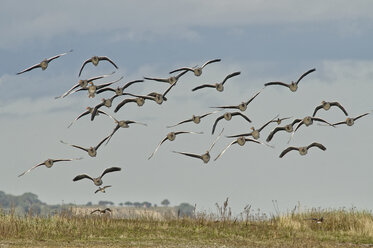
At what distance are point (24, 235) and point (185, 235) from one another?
300 inches

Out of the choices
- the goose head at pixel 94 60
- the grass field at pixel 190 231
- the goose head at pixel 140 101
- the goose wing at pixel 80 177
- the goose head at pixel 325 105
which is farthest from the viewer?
the goose head at pixel 325 105

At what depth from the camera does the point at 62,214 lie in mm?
35500

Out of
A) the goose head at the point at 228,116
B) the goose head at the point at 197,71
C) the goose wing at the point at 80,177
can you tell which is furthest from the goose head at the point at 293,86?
the goose wing at the point at 80,177

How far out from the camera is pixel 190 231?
33.8m

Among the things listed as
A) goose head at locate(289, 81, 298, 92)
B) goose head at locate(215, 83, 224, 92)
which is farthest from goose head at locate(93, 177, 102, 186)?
goose head at locate(289, 81, 298, 92)

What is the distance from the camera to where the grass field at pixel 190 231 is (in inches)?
1156

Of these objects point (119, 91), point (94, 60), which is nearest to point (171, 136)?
point (119, 91)

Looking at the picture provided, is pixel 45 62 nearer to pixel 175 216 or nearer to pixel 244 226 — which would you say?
pixel 175 216

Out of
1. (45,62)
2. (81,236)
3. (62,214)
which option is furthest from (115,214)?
(45,62)

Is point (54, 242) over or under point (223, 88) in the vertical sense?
under

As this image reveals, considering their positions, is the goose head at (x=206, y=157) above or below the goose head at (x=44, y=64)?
below

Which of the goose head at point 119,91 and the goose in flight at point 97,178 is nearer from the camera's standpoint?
the goose in flight at point 97,178

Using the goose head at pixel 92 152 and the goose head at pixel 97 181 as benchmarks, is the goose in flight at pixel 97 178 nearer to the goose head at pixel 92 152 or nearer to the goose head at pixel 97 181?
the goose head at pixel 97 181

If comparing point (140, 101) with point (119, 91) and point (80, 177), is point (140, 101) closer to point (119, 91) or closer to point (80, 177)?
point (119, 91)
